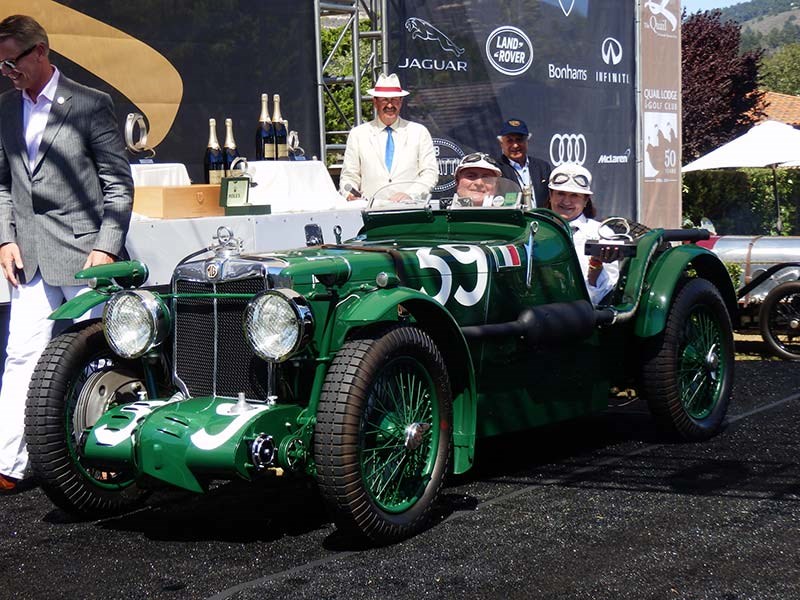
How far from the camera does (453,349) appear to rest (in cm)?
481

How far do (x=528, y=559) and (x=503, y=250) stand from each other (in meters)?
1.49

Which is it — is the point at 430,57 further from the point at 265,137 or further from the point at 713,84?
the point at 713,84

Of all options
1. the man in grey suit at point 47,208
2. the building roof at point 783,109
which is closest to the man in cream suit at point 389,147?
the man in grey suit at point 47,208

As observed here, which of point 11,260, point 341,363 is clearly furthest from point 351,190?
point 341,363

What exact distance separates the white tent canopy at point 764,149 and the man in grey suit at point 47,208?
9.50 meters

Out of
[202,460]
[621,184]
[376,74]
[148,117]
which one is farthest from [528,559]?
[621,184]

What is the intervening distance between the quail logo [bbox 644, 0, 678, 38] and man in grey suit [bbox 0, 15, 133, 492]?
9.43 m

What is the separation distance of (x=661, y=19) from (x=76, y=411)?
10.8 metres

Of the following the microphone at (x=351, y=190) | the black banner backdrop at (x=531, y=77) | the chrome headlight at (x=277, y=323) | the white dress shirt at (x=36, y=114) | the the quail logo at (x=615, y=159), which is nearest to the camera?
the chrome headlight at (x=277, y=323)

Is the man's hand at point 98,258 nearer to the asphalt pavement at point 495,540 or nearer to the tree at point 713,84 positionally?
the asphalt pavement at point 495,540

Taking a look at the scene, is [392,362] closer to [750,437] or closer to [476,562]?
[476,562]

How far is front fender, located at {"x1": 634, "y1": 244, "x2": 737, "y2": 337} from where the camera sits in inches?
229

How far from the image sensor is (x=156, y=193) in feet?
22.3

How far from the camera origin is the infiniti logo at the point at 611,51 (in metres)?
12.8
